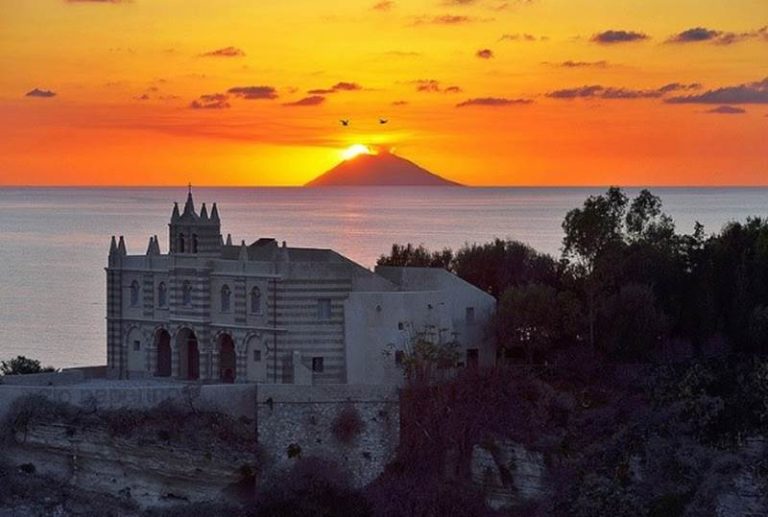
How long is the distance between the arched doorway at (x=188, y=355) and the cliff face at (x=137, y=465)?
5.61 meters

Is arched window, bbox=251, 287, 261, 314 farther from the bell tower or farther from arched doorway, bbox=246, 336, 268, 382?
the bell tower

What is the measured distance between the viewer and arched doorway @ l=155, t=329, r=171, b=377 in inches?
2124

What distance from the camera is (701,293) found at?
52312mm

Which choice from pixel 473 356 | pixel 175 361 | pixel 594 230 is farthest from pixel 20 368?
pixel 594 230

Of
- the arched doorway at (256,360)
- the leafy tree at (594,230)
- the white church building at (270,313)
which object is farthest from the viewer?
the leafy tree at (594,230)

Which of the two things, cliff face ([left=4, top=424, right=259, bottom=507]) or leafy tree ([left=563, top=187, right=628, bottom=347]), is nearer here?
cliff face ([left=4, top=424, right=259, bottom=507])

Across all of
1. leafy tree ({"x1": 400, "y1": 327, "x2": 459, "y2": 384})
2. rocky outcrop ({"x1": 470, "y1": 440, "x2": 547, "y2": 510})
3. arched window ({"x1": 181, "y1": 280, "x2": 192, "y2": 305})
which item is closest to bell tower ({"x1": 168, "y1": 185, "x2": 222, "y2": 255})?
arched window ({"x1": 181, "y1": 280, "x2": 192, "y2": 305})

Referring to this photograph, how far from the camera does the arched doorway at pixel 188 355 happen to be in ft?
174

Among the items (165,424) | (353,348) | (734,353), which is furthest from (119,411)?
(734,353)

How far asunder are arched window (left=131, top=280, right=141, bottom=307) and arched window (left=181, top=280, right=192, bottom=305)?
2.13 m

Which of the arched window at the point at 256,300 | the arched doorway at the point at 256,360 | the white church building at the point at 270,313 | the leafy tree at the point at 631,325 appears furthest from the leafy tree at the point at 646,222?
the arched doorway at the point at 256,360

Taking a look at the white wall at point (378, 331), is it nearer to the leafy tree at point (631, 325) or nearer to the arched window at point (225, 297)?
the arched window at point (225, 297)

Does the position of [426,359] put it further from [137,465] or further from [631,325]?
[137,465]

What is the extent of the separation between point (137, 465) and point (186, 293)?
727 centimetres
